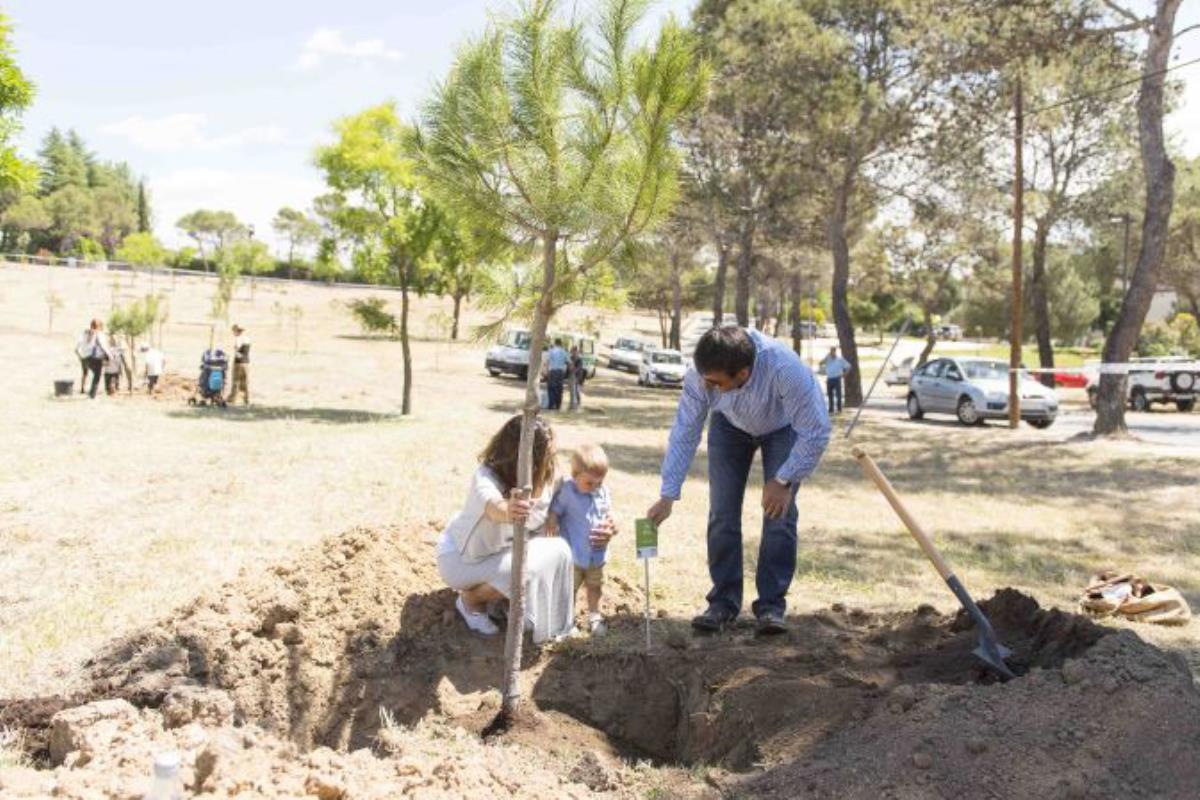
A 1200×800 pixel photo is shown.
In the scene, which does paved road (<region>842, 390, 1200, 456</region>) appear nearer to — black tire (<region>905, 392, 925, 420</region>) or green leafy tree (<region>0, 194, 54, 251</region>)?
black tire (<region>905, 392, 925, 420</region>)

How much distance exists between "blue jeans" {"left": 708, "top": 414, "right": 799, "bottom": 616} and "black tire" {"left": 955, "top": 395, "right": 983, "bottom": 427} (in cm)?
1839

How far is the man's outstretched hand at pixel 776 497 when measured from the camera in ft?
15.6

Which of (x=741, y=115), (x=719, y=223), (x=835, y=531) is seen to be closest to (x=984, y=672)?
(x=835, y=531)

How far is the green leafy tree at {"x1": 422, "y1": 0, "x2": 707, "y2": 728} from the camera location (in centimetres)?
409

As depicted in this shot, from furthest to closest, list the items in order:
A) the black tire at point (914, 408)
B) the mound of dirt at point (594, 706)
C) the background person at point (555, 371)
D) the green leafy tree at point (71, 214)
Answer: the green leafy tree at point (71, 214), the black tire at point (914, 408), the background person at point (555, 371), the mound of dirt at point (594, 706)

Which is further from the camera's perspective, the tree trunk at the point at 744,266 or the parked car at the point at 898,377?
the parked car at the point at 898,377

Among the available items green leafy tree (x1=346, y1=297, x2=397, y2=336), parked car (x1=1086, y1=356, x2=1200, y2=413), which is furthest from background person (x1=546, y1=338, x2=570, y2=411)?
parked car (x1=1086, y1=356, x2=1200, y2=413)

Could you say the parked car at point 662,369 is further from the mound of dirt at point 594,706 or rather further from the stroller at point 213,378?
the mound of dirt at point 594,706

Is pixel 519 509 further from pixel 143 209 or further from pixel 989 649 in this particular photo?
pixel 143 209

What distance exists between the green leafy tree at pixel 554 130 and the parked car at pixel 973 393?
19625 millimetres

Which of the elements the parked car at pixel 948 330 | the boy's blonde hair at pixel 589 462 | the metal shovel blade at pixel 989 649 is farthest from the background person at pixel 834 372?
the parked car at pixel 948 330

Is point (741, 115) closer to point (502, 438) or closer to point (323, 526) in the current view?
point (323, 526)

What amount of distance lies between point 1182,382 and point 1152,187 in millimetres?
13150

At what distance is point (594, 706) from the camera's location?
453 cm
